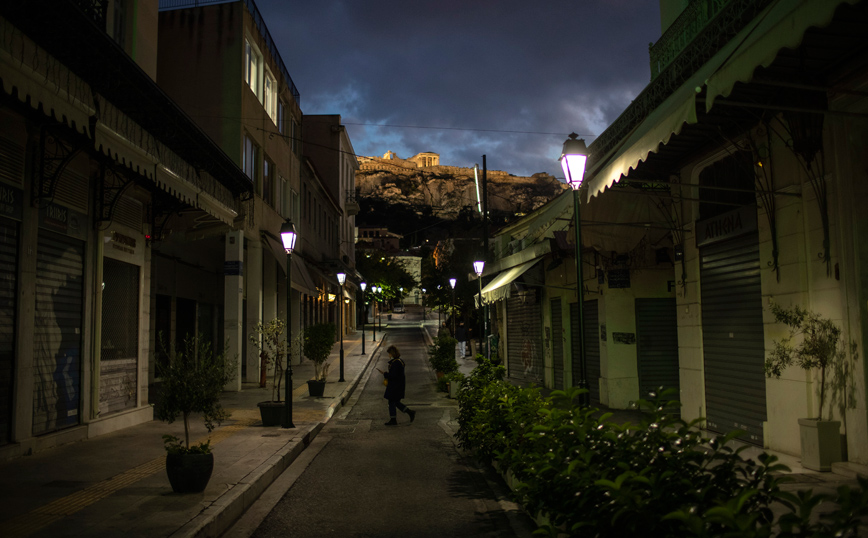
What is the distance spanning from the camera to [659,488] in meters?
3.22

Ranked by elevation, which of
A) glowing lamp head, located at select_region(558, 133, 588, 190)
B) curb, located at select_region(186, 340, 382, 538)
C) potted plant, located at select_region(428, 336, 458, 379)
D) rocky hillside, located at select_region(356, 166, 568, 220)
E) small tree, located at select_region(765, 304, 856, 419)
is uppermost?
rocky hillside, located at select_region(356, 166, 568, 220)

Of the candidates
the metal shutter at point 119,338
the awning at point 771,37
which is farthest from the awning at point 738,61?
the metal shutter at point 119,338

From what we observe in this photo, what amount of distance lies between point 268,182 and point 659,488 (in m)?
21.5

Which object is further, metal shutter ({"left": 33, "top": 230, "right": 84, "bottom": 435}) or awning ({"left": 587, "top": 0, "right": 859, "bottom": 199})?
metal shutter ({"left": 33, "top": 230, "right": 84, "bottom": 435})

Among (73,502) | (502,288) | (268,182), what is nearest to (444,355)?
(502,288)

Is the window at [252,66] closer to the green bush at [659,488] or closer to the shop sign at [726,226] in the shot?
the shop sign at [726,226]

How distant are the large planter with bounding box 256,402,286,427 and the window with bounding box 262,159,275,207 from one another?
11165mm

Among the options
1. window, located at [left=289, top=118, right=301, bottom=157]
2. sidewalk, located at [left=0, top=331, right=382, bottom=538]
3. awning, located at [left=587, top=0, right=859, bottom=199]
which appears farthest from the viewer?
window, located at [left=289, top=118, right=301, bottom=157]

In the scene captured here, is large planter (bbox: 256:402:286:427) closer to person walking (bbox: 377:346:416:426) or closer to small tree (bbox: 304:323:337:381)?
person walking (bbox: 377:346:416:426)

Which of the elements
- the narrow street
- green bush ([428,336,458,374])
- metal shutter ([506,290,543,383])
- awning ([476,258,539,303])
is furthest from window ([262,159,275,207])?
the narrow street

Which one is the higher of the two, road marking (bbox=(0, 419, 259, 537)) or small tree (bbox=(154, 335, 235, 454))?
small tree (bbox=(154, 335, 235, 454))

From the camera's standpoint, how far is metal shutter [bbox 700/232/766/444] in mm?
9359

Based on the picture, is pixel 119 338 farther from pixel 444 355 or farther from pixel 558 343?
pixel 558 343

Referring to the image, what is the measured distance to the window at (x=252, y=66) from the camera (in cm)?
1995
